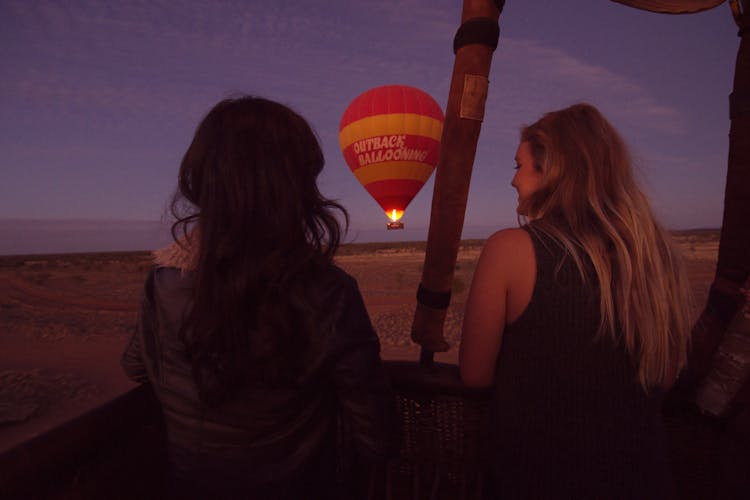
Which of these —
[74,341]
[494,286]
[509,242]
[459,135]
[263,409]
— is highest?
[459,135]

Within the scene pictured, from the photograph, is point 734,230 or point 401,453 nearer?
point 734,230

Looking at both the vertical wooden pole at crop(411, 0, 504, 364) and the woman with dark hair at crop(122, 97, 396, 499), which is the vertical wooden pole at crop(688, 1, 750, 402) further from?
the woman with dark hair at crop(122, 97, 396, 499)

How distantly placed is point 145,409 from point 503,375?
51.0 inches

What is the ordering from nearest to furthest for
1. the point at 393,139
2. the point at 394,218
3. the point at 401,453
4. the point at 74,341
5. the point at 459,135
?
the point at 459,135, the point at 401,453, the point at 74,341, the point at 393,139, the point at 394,218

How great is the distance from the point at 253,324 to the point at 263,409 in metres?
0.26

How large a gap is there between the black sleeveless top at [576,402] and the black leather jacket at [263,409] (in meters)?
0.46

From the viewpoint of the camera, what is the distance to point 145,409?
4.81 ft

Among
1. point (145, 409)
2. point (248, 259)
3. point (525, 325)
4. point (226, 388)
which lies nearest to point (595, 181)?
point (525, 325)

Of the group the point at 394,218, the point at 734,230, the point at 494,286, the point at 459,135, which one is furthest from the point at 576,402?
the point at 394,218

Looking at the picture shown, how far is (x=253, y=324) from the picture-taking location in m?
1.13

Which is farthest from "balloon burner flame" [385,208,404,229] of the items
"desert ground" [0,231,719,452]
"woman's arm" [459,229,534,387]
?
"woman's arm" [459,229,534,387]

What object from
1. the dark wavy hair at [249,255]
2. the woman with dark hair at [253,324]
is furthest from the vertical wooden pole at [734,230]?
the dark wavy hair at [249,255]

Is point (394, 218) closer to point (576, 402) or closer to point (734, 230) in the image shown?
point (734, 230)

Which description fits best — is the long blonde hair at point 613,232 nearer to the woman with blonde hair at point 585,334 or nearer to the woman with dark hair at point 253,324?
the woman with blonde hair at point 585,334
